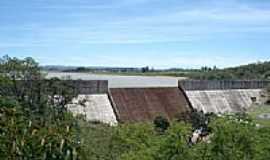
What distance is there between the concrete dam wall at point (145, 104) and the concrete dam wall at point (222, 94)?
2.38 metres

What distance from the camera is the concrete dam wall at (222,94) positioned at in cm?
4200

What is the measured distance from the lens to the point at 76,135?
828 cm

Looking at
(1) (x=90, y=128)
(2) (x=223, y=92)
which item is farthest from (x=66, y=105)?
(2) (x=223, y=92)

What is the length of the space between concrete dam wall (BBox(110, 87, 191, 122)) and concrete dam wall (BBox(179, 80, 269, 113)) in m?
2.38

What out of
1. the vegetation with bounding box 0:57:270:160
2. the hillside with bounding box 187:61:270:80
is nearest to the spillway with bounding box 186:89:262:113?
the hillside with bounding box 187:61:270:80

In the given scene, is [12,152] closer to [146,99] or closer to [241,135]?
[241,135]

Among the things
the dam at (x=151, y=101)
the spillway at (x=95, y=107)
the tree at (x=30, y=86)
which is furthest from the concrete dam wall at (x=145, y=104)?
the tree at (x=30, y=86)

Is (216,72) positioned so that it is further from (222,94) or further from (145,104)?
(145,104)

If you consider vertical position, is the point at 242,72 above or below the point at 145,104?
above

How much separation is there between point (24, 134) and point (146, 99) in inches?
1186

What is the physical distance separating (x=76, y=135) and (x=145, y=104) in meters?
28.1

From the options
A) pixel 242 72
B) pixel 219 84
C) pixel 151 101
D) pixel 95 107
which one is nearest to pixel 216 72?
pixel 242 72

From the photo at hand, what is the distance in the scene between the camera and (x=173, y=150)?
11.6 metres

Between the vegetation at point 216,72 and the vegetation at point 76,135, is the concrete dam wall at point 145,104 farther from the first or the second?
the vegetation at point 216,72
